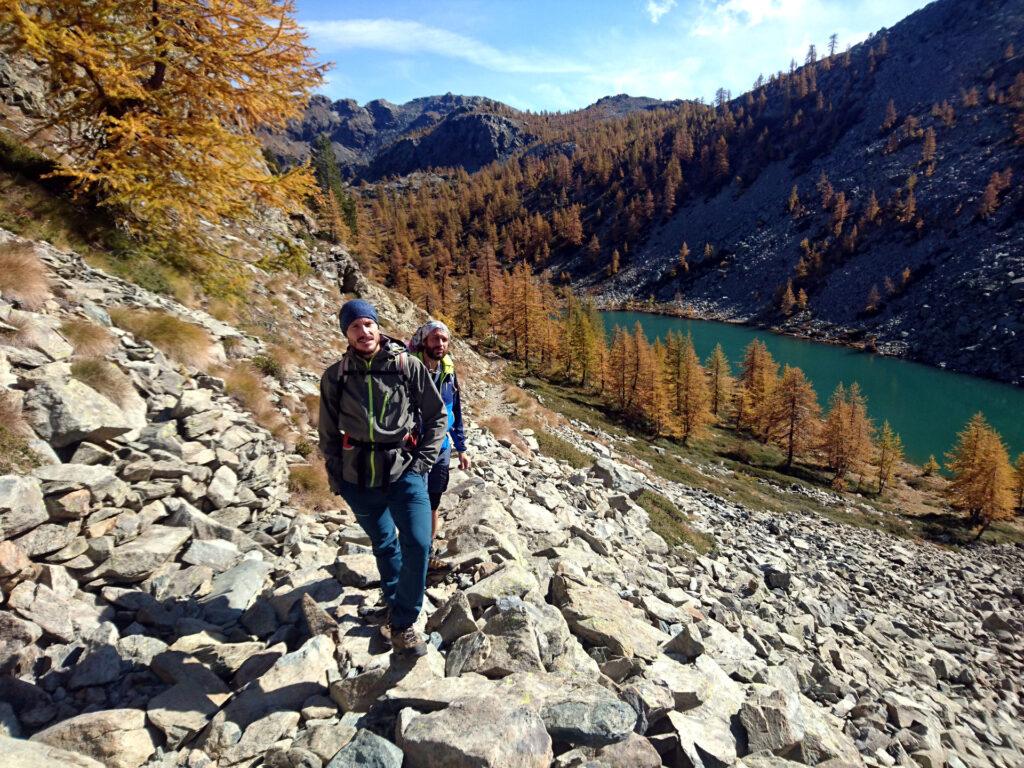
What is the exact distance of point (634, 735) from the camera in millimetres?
3838

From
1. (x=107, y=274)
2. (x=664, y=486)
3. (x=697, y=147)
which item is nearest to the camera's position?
(x=107, y=274)

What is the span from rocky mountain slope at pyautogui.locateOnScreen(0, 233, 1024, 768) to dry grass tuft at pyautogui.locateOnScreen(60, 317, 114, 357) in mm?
202

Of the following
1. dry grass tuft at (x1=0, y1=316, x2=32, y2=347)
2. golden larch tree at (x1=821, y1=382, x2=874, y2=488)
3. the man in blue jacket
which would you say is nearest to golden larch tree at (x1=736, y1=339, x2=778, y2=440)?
golden larch tree at (x1=821, y1=382, x2=874, y2=488)

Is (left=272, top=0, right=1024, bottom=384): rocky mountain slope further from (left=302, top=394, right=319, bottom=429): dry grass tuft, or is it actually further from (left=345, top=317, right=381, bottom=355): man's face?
(left=345, top=317, right=381, bottom=355): man's face

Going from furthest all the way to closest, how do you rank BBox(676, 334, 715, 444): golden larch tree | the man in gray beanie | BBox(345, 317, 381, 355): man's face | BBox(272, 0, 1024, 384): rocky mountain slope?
BBox(272, 0, 1024, 384): rocky mountain slope < BBox(676, 334, 715, 444): golden larch tree < the man in gray beanie < BBox(345, 317, 381, 355): man's face

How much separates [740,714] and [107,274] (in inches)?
544

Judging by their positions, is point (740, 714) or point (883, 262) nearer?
point (740, 714)

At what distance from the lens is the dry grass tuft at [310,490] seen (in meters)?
7.41

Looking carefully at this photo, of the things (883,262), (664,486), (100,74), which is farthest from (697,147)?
(100,74)

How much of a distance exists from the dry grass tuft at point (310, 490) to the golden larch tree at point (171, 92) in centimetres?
733

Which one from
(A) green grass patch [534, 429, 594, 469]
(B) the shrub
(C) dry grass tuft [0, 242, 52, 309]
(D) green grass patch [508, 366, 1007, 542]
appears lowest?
(D) green grass patch [508, 366, 1007, 542]

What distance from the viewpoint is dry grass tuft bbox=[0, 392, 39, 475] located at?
4876 mm

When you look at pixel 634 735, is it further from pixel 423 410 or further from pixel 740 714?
pixel 423 410

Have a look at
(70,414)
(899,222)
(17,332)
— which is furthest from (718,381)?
(899,222)
